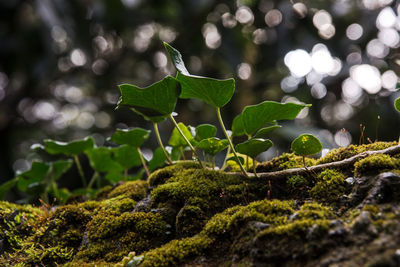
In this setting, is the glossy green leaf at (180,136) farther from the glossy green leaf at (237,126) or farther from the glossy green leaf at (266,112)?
the glossy green leaf at (266,112)

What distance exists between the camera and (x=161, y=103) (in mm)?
1062

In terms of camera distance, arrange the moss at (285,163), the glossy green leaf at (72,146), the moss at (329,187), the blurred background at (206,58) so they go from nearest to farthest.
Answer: the moss at (329,187), the moss at (285,163), the glossy green leaf at (72,146), the blurred background at (206,58)

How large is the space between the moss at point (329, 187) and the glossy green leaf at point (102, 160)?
121 cm

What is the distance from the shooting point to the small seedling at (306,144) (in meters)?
0.99

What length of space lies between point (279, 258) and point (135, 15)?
4.29 m

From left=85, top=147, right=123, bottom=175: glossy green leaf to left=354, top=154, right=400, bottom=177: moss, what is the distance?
4.38 feet

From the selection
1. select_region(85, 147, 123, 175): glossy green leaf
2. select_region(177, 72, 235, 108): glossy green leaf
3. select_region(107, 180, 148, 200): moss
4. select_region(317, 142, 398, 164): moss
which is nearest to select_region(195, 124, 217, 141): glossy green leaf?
select_region(177, 72, 235, 108): glossy green leaf

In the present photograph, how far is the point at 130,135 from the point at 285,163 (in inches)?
29.9

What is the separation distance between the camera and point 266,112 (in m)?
1.09

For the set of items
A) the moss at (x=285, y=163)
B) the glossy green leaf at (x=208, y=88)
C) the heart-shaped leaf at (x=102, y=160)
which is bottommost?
the moss at (x=285, y=163)

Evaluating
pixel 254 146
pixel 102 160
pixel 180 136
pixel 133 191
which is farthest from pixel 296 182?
pixel 102 160

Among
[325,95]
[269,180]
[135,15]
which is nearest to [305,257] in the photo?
[269,180]

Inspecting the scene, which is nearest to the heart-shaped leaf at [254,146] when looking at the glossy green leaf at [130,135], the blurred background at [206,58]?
the glossy green leaf at [130,135]

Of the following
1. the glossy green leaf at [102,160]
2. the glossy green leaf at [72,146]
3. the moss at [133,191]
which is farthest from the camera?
the glossy green leaf at [102,160]
